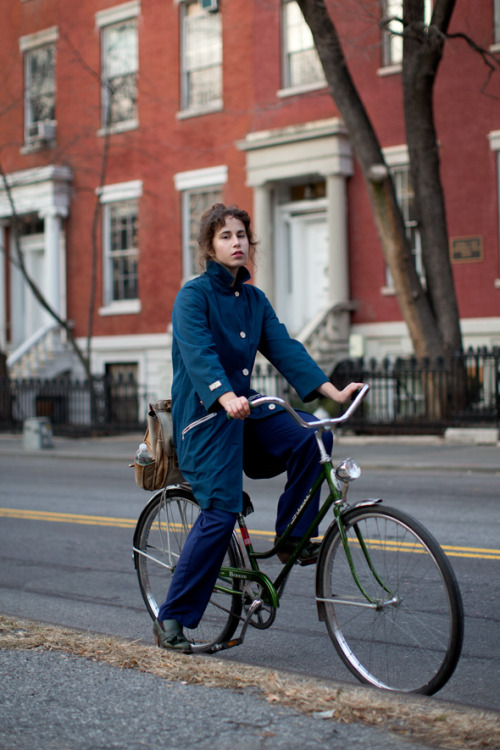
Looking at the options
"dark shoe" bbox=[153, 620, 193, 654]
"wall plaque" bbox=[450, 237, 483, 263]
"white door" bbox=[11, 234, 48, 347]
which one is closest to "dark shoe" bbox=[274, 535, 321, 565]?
"dark shoe" bbox=[153, 620, 193, 654]

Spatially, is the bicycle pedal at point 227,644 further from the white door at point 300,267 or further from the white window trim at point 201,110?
the white window trim at point 201,110

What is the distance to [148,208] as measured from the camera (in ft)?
82.9

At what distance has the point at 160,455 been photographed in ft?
15.2

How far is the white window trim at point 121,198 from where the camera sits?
83.4 ft

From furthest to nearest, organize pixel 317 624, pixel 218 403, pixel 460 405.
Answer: pixel 460 405
pixel 317 624
pixel 218 403

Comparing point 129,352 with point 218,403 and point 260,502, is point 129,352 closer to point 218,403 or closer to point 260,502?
point 260,502

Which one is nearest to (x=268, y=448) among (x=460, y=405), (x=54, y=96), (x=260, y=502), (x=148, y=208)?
(x=260, y=502)

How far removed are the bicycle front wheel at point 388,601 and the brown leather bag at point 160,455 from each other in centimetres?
84

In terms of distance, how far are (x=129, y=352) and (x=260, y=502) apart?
15718mm

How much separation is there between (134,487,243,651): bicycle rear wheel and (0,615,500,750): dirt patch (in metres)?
Result: 0.43

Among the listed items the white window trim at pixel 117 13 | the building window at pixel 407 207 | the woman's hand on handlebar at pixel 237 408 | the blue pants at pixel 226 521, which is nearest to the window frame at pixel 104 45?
the white window trim at pixel 117 13

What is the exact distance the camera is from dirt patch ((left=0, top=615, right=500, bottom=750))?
10.7 ft

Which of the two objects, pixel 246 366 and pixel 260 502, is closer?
pixel 246 366

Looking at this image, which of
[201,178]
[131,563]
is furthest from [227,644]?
[201,178]
